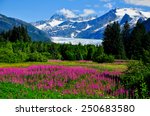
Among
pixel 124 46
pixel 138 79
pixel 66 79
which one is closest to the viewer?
pixel 138 79

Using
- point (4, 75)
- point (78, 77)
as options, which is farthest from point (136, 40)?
point (4, 75)

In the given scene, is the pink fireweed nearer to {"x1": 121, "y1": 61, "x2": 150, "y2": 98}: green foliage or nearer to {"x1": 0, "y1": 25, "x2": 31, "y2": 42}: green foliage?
{"x1": 121, "y1": 61, "x2": 150, "y2": 98}: green foliage

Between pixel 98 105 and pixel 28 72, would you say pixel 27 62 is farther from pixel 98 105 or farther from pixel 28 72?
pixel 98 105

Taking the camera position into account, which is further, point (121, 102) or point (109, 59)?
point (109, 59)

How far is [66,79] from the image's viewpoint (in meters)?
20.2

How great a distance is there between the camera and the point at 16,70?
20.8 meters

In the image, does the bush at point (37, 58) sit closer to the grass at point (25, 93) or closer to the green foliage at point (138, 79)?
the green foliage at point (138, 79)

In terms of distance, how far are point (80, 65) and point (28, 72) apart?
379 centimetres

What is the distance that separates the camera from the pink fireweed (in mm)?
19000

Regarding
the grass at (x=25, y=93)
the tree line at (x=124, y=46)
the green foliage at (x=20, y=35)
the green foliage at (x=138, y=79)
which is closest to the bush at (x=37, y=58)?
the tree line at (x=124, y=46)

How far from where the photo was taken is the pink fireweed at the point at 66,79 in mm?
19000

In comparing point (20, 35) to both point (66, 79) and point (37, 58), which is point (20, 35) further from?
point (66, 79)

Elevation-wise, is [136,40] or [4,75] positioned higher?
[136,40]

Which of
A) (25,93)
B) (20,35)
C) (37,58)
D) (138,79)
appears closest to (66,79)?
(138,79)
